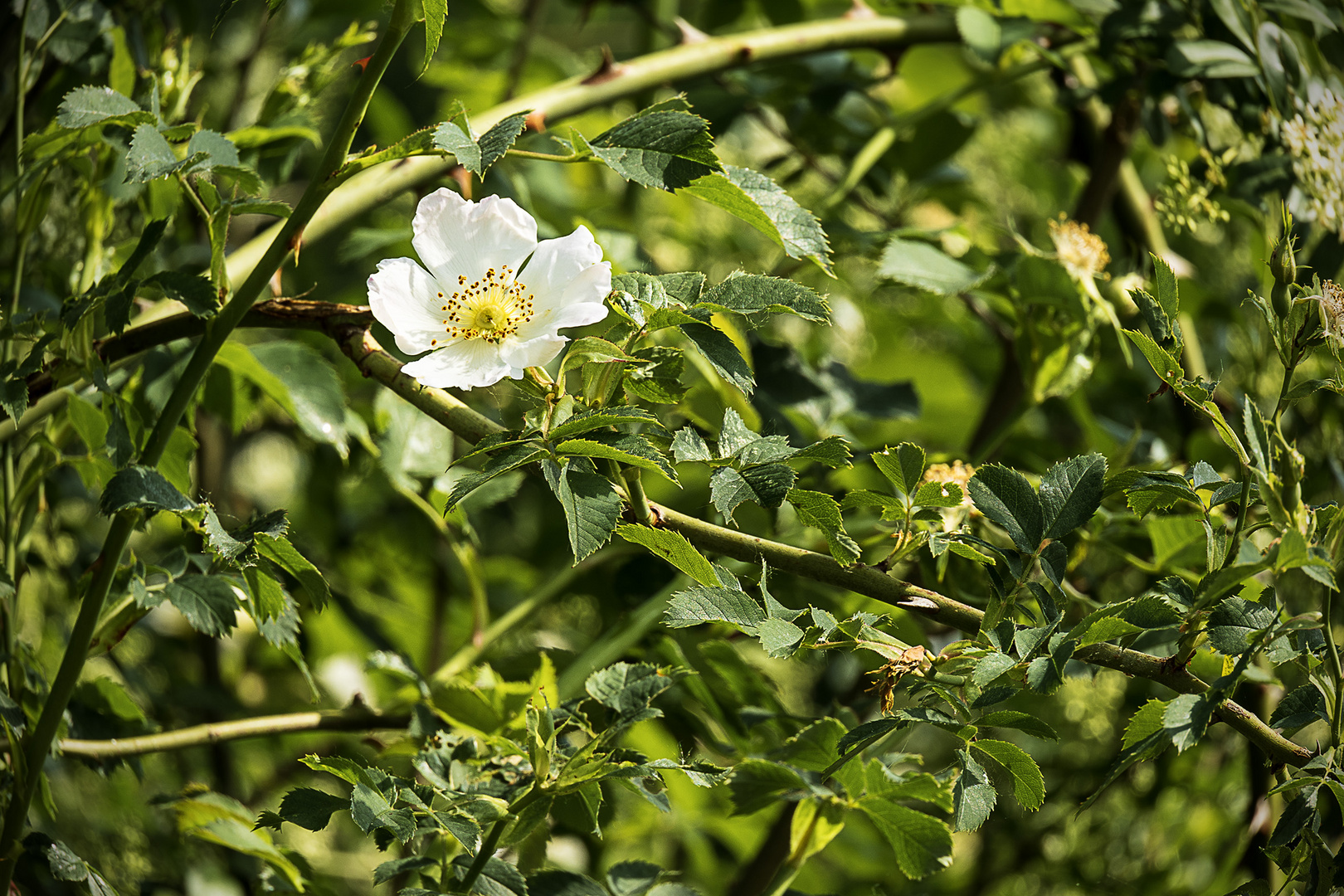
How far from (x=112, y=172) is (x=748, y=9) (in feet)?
2.38

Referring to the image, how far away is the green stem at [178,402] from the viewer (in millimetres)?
394

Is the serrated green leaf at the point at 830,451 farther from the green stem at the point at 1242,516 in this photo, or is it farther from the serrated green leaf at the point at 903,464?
the green stem at the point at 1242,516

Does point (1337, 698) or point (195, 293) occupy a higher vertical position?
point (195, 293)

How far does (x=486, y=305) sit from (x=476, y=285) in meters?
0.01

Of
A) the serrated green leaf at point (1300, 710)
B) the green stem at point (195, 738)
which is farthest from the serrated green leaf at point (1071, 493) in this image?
the green stem at point (195, 738)

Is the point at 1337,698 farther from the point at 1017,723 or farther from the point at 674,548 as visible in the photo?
the point at 674,548

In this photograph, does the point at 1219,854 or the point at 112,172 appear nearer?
the point at 112,172

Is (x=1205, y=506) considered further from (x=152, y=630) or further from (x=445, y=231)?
(x=152, y=630)

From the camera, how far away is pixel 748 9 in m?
1.12

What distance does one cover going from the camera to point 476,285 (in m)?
0.46

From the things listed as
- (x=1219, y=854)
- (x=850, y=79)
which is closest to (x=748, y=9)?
(x=850, y=79)

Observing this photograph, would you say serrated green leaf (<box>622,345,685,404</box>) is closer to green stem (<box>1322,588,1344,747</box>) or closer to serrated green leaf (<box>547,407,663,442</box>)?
serrated green leaf (<box>547,407,663,442</box>)

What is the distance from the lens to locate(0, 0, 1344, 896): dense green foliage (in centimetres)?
41

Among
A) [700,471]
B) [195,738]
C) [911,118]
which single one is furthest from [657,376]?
[700,471]
